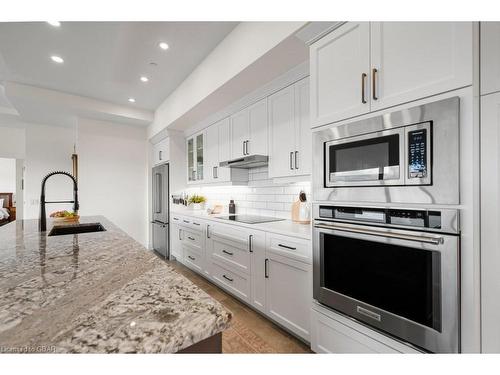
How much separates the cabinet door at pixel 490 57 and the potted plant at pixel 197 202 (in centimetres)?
371

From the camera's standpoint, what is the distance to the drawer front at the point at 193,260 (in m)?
3.15

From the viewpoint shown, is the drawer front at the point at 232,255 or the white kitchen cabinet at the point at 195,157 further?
the white kitchen cabinet at the point at 195,157

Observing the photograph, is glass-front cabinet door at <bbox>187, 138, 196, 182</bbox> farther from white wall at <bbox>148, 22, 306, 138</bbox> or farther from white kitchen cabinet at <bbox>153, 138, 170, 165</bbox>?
white wall at <bbox>148, 22, 306, 138</bbox>

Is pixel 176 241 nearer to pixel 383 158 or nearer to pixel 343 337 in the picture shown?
pixel 343 337

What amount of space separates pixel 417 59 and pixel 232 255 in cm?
214

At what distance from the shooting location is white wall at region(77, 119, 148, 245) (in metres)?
Result: 4.29

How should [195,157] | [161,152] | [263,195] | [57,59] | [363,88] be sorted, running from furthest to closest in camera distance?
[161,152] → [195,157] → [263,195] → [57,59] → [363,88]

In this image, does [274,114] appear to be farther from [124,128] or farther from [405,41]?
[124,128]

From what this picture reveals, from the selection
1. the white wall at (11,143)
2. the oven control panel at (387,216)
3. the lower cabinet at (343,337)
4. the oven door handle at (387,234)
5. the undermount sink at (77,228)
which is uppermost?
the white wall at (11,143)

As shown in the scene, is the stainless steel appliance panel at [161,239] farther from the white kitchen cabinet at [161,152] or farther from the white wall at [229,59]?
the white wall at [229,59]

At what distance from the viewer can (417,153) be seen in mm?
1108

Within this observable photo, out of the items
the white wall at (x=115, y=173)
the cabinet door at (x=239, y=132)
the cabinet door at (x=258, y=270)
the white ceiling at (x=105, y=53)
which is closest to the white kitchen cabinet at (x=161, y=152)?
the white wall at (x=115, y=173)

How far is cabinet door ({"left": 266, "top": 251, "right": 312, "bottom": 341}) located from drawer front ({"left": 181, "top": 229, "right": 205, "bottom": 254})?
1319 mm

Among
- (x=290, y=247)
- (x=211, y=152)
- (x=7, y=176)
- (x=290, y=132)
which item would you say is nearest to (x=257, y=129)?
(x=290, y=132)
